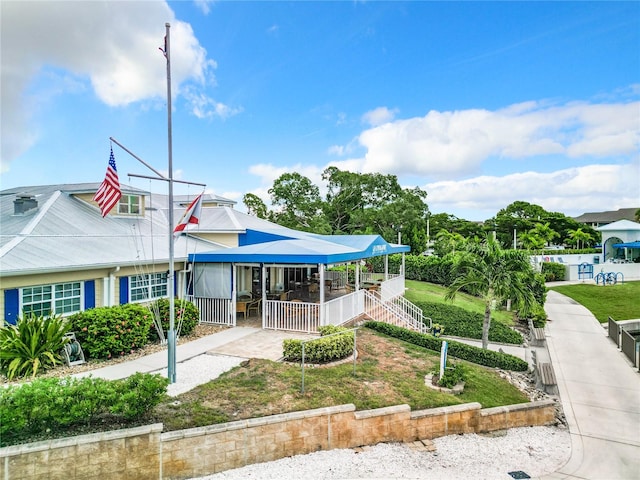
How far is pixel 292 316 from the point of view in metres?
13.8

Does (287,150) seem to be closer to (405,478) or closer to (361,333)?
(361,333)

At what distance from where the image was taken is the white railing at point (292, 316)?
1356 centimetres

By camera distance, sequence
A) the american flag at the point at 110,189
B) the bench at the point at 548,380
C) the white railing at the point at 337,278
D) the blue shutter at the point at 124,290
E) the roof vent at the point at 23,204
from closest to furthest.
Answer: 1. the american flag at the point at 110,189
2. the bench at the point at 548,380
3. the blue shutter at the point at 124,290
4. the roof vent at the point at 23,204
5. the white railing at the point at 337,278

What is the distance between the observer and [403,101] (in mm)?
22344

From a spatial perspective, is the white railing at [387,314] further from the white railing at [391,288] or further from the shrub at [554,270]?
the shrub at [554,270]

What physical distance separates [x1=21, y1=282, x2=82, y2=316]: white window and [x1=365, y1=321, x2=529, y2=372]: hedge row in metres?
10.2

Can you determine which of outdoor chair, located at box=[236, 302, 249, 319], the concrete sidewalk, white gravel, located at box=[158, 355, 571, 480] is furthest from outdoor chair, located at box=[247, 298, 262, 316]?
the concrete sidewalk

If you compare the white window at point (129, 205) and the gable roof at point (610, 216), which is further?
the gable roof at point (610, 216)

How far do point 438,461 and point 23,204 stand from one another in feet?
52.9

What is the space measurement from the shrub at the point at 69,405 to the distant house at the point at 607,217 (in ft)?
340

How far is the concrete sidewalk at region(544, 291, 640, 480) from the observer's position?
7367mm

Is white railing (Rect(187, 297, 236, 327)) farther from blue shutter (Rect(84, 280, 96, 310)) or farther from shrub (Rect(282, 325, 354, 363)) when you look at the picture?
shrub (Rect(282, 325, 354, 363))

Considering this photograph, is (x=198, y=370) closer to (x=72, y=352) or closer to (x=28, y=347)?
(x=72, y=352)

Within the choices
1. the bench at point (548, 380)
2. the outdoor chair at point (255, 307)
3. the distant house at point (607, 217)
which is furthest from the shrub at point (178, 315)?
the distant house at point (607, 217)
